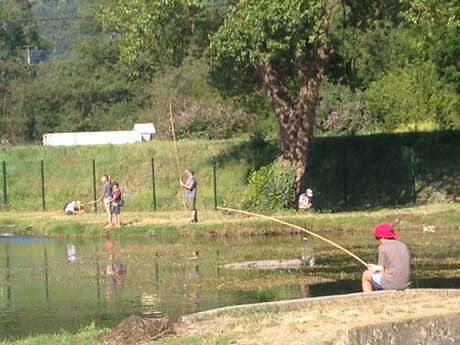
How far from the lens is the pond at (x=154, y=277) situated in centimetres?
1945

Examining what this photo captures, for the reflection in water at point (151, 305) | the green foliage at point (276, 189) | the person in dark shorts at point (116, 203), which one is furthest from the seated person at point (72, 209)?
the reflection in water at point (151, 305)

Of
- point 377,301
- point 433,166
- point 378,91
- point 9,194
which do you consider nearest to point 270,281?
point 377,301

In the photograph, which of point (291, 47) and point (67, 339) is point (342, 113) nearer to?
point (291, 47)

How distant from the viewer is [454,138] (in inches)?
1783

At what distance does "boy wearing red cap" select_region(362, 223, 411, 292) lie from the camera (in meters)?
16.5

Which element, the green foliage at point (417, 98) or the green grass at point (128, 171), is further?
the green foliage at point (417, 98)

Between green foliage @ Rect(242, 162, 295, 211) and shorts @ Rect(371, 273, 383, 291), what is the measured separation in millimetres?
20853

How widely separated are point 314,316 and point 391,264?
1.97 metres

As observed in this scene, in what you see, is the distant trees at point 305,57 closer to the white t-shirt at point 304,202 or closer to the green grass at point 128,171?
the white t-shirt at point 304,202

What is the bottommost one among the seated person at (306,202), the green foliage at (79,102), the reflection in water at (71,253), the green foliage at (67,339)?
the green foliage at (67,339)

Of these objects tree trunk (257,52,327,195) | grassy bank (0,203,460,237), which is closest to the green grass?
tree trunk (257,52,327,195)

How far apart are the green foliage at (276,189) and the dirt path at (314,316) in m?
21.5

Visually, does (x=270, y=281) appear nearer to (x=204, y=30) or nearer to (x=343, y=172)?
(x=204, y=30)

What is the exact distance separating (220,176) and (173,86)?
1461 inches
